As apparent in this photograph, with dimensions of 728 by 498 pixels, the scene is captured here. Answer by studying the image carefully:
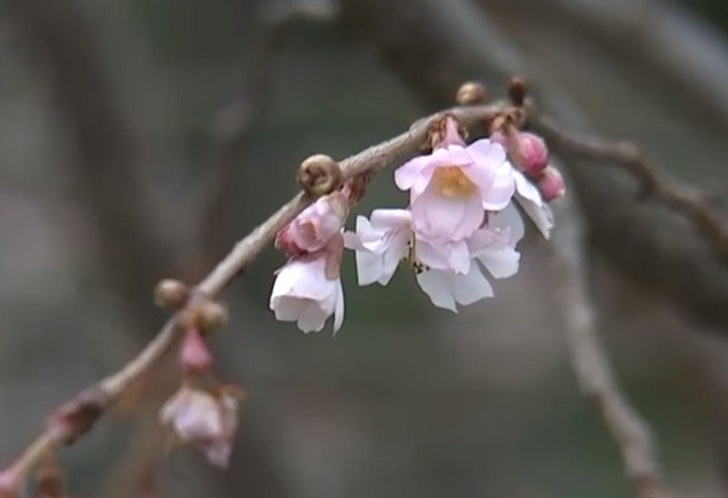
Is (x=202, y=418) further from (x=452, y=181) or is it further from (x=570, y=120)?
(x=570, y=120)

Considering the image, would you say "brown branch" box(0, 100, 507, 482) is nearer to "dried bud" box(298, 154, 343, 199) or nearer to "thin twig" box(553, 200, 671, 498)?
"dried bud" box(298, 154, 343, 199)

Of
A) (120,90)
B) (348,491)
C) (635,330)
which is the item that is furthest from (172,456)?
(348,491)

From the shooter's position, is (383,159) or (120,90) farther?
(120,90)

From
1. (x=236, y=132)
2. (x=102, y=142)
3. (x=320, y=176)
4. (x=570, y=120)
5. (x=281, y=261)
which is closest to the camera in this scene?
(x=320, y=176)

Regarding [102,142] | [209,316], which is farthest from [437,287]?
[102,142]

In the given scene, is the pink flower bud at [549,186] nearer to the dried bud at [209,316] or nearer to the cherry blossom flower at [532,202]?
the cherry blossom flower at [532,202]

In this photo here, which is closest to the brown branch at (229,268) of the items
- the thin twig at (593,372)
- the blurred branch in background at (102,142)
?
the thin twig at (593,372)

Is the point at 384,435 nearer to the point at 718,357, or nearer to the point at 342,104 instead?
the point at 342,104
